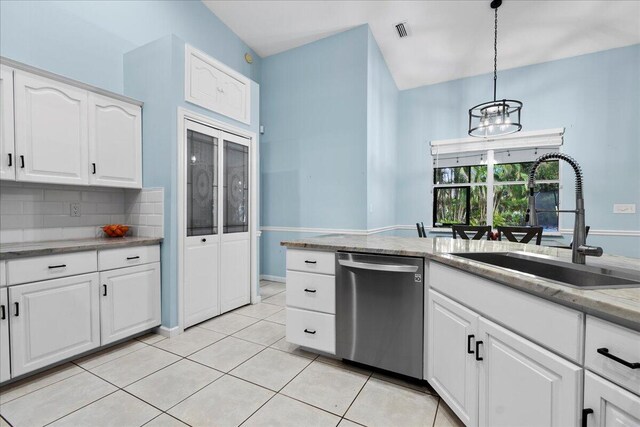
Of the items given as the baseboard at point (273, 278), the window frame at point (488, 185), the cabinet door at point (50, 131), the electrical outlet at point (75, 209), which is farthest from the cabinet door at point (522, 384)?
the window frame at point (488, 185)

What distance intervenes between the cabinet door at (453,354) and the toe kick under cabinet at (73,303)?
2.36m

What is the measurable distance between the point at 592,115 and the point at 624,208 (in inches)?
57.2

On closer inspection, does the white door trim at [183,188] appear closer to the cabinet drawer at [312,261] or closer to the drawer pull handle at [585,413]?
the cabinet drawer at [312,261]

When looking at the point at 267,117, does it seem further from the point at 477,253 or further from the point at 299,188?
the point at 477,253

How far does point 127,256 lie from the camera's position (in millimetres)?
2408

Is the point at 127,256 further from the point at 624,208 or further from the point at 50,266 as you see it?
the point at 624,208

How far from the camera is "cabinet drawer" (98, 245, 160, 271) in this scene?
7.39 ft

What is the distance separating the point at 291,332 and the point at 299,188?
8.17 ft

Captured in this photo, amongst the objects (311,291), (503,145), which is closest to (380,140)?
(503,145)

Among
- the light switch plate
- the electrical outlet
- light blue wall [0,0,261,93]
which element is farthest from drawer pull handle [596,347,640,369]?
the light switch plate

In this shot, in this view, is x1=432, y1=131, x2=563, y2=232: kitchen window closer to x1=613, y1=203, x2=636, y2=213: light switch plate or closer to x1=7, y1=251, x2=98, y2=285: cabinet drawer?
x1=613, y1=203, x2=636, y2=213: light switch plate

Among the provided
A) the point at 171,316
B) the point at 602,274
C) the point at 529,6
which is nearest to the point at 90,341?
the point at 171,316

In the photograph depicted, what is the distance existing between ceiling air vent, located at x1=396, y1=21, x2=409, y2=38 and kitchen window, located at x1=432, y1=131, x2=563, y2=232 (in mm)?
2024

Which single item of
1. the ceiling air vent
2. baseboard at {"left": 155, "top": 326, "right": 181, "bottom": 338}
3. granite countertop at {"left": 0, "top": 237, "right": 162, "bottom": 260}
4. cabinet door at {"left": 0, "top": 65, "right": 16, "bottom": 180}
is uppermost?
the ceiling air vent
